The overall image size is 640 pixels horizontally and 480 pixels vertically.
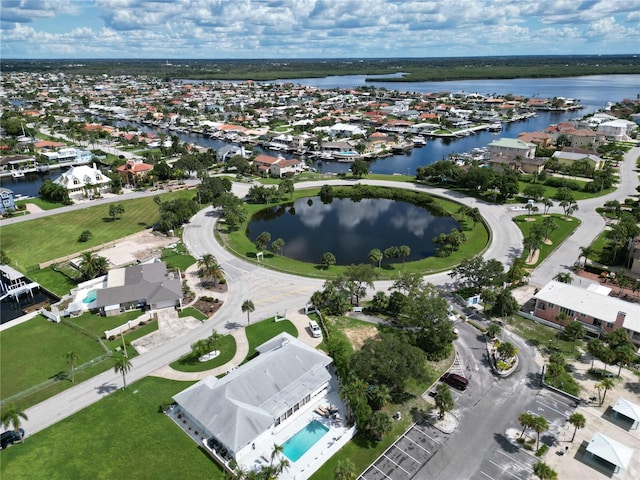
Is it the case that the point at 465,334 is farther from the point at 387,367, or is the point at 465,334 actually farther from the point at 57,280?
the point at 57,280

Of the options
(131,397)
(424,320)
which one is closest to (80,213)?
(131,397)

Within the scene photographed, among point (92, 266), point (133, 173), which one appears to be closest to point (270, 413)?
point (92, 266)

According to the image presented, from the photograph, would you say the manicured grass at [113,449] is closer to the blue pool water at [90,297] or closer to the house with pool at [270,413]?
the house with pool at [270,413]

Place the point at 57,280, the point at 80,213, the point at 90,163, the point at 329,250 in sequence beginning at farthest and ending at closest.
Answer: the point at 90,163 → the point at 80,213 → the point at 329,250 → the point at 57,280

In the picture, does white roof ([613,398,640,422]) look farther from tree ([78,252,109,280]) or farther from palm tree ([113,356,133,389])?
tree ([78,252,109,280])

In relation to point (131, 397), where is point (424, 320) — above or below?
above
